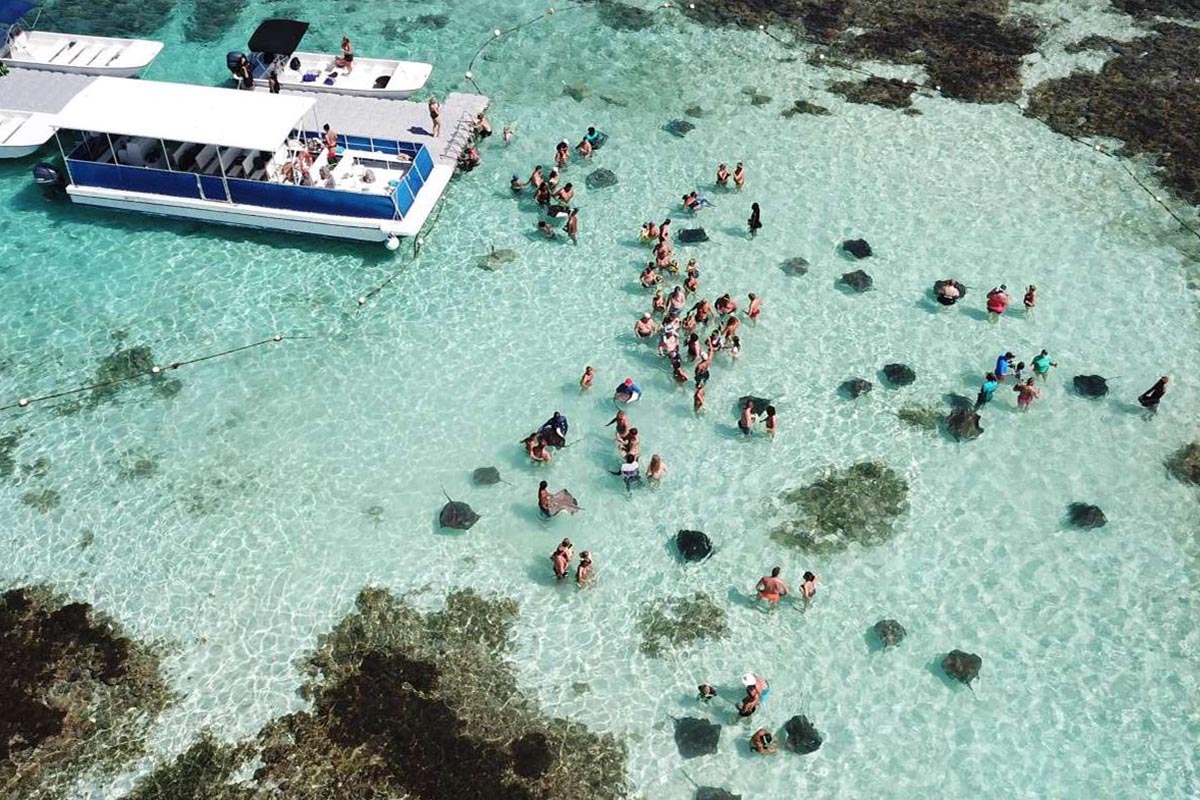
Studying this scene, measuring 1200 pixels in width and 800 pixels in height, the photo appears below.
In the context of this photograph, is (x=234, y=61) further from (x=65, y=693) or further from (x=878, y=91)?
(x=65, y=693)

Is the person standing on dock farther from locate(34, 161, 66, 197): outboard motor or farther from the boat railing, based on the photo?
locate(34, 161, 66, 197): outboard motor

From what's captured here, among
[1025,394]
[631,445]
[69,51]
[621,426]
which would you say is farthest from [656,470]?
[69,51]

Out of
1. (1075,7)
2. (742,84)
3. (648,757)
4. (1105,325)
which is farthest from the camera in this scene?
(1075,7)

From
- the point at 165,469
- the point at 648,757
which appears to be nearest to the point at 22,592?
the point at 165,469

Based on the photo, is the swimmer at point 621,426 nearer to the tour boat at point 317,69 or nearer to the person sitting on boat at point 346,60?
the tour boat at point 317,69

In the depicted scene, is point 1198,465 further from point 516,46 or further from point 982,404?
point 516,46

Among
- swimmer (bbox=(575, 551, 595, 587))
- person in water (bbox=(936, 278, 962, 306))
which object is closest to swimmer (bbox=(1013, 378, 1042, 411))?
person in water (bbox=(936, 278, 962, 306))
